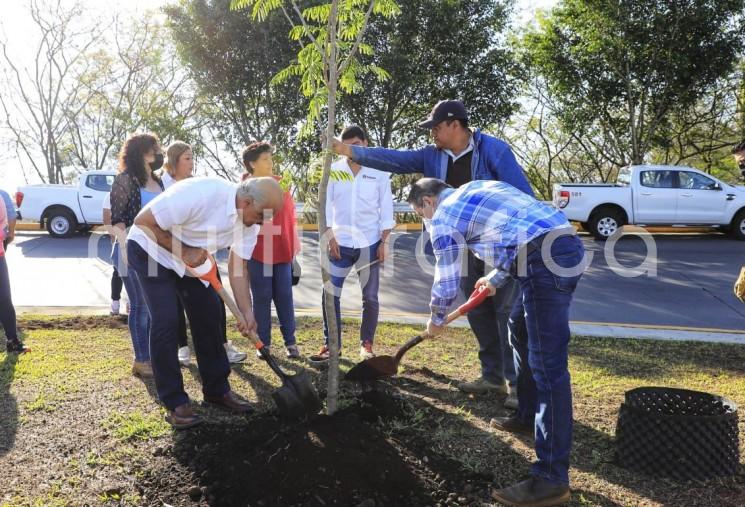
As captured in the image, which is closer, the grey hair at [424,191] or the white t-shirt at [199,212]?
the grey hair at [424,191]

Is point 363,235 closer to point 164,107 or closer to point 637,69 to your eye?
point 637,69

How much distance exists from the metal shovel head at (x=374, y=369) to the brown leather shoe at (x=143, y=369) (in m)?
1.57

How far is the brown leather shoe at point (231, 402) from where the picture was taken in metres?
4.27

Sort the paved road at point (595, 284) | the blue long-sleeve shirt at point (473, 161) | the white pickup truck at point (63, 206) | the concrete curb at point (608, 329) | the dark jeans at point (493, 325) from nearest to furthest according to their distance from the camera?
1. the blue long-sleeve shirt at point (473, 161)
2. the dark jeans at point (493, 325)
3. the concrete curb at point (608, 329)
4. the paved road at point (595, 284)
5. the white pickup truck at point (63, 206)

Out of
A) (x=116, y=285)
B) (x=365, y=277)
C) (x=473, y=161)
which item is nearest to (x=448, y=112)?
(x=473, y=161)

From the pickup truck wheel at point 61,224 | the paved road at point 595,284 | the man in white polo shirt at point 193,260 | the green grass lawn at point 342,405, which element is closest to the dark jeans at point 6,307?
the green grass lawn at point 342,405

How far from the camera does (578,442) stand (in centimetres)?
384

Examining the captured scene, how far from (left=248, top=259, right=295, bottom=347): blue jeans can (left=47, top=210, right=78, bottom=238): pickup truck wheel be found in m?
12.3

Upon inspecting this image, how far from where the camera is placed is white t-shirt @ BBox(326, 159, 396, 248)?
17.7ft

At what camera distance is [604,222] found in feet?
48.7

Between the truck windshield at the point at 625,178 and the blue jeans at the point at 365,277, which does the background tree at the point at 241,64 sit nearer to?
the truck windshield at the point at 625,178

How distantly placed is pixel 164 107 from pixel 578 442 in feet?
66.8

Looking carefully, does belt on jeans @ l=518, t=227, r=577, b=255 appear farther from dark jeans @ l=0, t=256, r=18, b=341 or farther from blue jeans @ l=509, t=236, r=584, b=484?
dark jeans @ l=0, t=256, r=18, b=341

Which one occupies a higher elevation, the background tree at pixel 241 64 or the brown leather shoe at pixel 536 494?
the background tree at pixel 241 64
